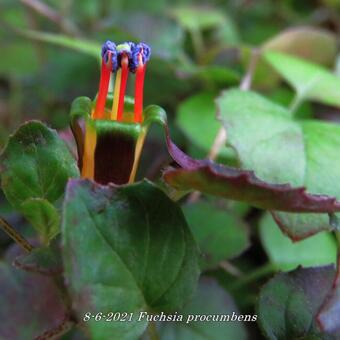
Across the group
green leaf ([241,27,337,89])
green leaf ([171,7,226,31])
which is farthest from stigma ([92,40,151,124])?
green leaf ([171,7,226,31])

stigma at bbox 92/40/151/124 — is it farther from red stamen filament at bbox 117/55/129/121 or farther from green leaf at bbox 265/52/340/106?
green leaf at bbox 265/52/340/106

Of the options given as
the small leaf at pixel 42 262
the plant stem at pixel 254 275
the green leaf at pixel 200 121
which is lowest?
the plant stem at pixel 254 275

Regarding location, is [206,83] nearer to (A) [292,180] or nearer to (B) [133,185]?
(A) [292,180]

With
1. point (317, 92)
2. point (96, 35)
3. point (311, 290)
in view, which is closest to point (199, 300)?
point (311, 290)

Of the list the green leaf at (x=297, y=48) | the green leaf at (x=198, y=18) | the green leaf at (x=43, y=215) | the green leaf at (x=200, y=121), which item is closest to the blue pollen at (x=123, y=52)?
the green leaf at (x=43, y=215)

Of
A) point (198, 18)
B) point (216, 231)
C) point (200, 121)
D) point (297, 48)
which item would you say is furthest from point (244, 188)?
point (198, 18)

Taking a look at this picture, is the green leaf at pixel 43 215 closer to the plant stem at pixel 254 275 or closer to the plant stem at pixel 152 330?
the plant stem at pixel 152 330
